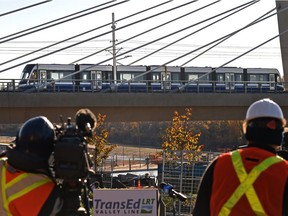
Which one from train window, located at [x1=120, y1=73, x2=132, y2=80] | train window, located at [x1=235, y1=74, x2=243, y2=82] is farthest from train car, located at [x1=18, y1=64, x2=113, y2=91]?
train window, located at [x1=235, y1=74, x2=243, y2=82]

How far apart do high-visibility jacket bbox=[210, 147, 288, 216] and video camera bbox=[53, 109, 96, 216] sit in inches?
31.9

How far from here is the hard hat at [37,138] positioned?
4547 mm

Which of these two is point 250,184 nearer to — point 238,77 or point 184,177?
point 184,177

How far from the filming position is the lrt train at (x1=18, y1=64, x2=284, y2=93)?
39438 millimetres

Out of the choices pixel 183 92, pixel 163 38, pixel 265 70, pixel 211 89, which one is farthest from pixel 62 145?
pixel 265 70

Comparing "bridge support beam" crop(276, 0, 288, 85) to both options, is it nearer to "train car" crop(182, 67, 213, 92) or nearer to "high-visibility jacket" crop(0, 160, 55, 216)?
"train car" crop(182, 67, 213, 92)

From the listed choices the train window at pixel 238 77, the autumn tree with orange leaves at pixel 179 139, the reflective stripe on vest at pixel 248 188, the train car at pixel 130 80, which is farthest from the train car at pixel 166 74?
the reflective stripe on vest at pixel 248 188

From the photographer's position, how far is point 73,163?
4383 mm

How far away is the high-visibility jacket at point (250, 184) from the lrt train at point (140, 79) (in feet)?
104

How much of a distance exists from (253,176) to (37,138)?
1.36m

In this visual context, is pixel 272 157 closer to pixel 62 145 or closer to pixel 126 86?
pixel 62 145

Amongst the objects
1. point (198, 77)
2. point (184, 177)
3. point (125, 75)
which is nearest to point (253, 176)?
point (184, 177)

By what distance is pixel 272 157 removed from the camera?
425 cm

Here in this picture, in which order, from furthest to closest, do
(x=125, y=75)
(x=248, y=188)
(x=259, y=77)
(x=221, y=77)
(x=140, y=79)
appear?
(x=259, y=77) < (x=221, y=77) < (x=125, y=75) < (x=140, y=79) < (x=248, y=188)
